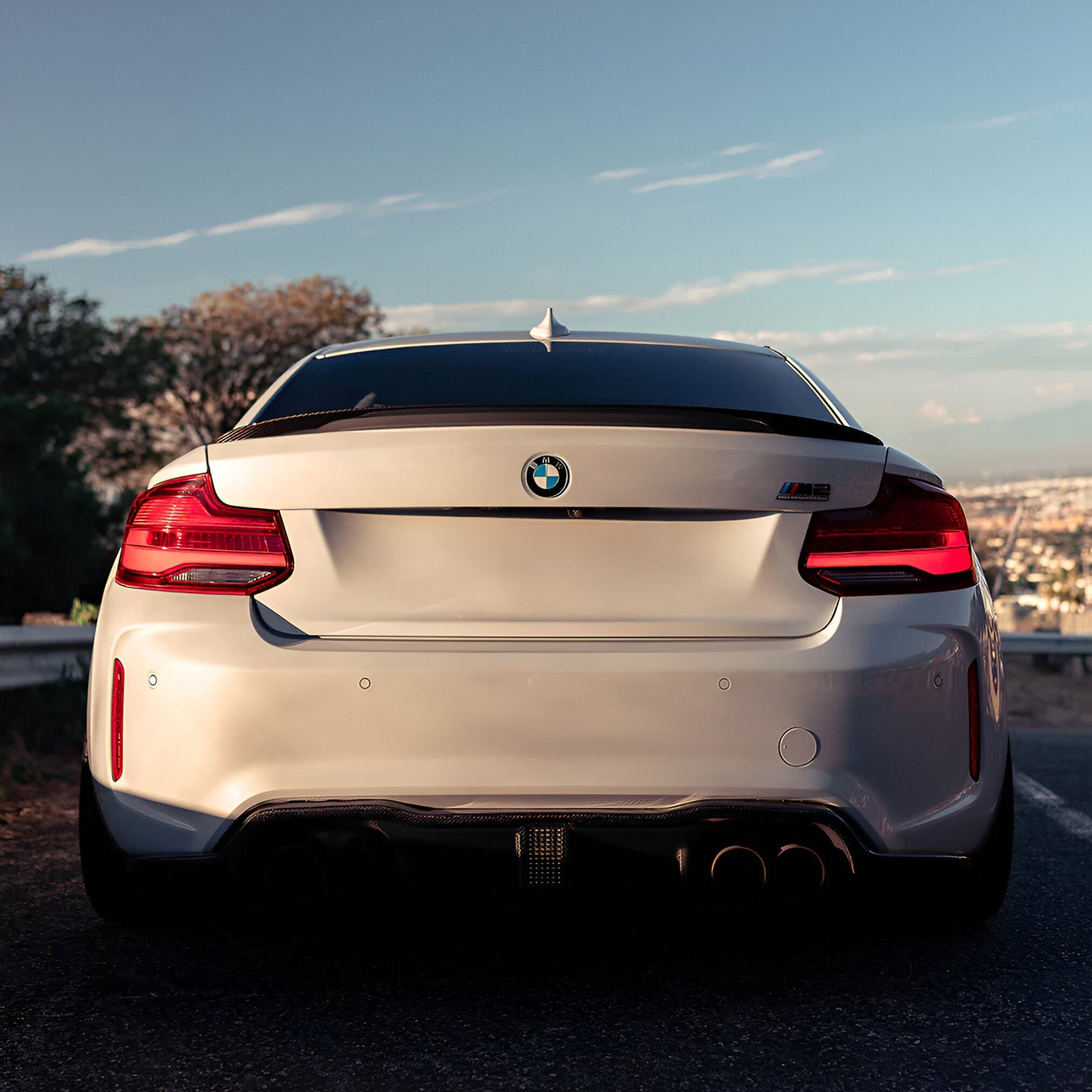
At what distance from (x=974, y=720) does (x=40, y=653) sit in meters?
6.00

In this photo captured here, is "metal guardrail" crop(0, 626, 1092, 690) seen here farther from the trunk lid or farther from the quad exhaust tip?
the quad exhaust tip

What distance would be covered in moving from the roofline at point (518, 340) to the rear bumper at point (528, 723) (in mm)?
1425

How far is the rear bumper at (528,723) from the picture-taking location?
9.30ft

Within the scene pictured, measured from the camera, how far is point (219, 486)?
3000mm

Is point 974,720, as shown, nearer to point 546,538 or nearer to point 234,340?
point 546,538

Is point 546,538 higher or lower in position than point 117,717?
higher

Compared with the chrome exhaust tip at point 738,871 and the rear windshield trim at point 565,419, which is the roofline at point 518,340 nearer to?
the rear windshield trim at point 565,419

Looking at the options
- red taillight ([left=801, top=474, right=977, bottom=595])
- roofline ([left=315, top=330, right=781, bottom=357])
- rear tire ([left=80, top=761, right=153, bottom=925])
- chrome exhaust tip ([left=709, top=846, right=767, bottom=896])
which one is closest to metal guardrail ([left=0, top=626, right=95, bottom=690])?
roofline ([left=315, top=330, right=781, bottom=357])

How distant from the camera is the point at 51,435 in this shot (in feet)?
104

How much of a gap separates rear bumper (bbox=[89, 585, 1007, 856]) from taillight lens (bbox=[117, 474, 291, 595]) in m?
0.07

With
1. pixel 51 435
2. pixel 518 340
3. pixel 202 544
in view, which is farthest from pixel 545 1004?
pixel 51 435

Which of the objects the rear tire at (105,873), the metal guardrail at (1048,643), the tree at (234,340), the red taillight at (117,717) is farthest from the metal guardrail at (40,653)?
the tree at (234,340)

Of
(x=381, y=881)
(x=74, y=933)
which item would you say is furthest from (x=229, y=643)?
(x=74, y=933)

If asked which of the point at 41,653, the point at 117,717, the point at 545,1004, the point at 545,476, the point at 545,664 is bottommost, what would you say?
the point at 41,653
